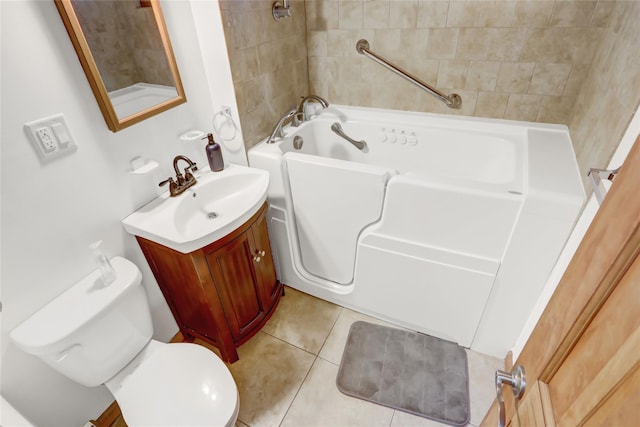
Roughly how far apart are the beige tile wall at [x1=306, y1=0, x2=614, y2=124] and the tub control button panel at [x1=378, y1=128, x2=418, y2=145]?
0.20m

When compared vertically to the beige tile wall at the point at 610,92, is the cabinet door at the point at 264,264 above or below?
below

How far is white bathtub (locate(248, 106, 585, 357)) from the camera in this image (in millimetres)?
1316

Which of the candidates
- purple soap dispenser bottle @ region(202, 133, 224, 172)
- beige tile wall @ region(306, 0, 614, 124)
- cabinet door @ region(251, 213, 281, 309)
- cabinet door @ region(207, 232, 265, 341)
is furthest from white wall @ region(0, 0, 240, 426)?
beige tile wall @ region(306, 0, 614, 124)

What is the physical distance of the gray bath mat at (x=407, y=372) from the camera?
58.4 inches

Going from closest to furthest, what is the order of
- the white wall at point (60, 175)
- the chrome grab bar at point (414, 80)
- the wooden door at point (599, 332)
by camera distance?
the wooden door at point (599, 332)
the white wall at point (60, 175)
the chrome grab bar at point (414, 80)

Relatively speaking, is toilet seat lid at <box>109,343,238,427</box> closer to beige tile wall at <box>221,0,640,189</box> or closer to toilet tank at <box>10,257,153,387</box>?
toilet tank at <box>10,257,153,387</box>

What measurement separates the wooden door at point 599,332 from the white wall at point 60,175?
1438mm

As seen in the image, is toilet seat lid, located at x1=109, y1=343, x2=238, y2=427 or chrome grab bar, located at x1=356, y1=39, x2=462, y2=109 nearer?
toilet seat lid, located at x1=109, y1=343, x2=238, y2=427

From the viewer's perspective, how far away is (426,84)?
1942 millimetres

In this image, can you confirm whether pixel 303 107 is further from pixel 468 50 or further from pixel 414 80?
pixel 468 50

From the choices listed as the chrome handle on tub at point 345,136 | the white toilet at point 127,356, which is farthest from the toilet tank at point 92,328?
the chrome handle on tub at point 345,136

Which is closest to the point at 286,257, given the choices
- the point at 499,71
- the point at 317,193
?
the point at 317,193

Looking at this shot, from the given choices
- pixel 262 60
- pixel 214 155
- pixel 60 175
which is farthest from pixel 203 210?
pixel 262 60

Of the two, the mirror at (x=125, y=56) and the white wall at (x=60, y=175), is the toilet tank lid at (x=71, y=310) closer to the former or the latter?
the white wall at (x=60, y=175)
